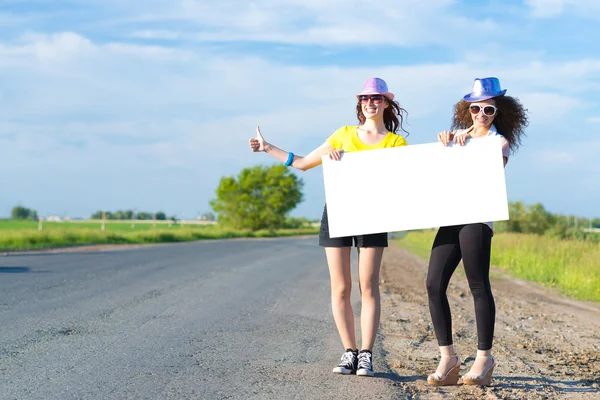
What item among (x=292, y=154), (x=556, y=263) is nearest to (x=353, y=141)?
(x=292, y=154)

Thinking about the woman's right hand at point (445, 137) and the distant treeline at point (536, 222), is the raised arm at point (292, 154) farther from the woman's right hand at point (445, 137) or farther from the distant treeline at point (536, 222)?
the distant treeline at point (536, 222)

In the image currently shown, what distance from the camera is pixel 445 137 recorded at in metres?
5.21

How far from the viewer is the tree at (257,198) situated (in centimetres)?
7969

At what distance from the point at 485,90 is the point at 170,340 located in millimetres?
3839

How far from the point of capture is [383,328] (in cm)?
835

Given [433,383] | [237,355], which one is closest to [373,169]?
[433,383]

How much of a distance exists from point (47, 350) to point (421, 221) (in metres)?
3.50

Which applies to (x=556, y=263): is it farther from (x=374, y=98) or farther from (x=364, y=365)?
(x=374, y=98)

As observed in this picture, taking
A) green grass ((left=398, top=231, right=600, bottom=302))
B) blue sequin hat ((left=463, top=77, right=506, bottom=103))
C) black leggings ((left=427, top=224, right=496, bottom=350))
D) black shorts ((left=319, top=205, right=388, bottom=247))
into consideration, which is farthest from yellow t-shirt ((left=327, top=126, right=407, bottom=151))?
green grass ((left=398, top=231, right=600, bottom=302))

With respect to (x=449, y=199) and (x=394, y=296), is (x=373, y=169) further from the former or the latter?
→ (x=394, y=296)

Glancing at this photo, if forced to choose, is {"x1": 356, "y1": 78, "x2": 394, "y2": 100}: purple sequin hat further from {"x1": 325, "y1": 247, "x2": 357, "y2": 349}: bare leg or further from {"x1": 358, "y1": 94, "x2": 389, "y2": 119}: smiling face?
{"x1": 325, "y1": 247, "x2": 357, "y2": 349}: bare leg

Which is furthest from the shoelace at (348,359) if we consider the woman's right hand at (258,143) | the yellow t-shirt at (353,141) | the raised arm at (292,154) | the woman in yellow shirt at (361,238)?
the woman's right hand at (258,143)

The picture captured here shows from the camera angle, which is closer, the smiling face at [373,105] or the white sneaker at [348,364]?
the smiling face at [373,105]

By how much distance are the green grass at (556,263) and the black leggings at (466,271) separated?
8.88 metres
